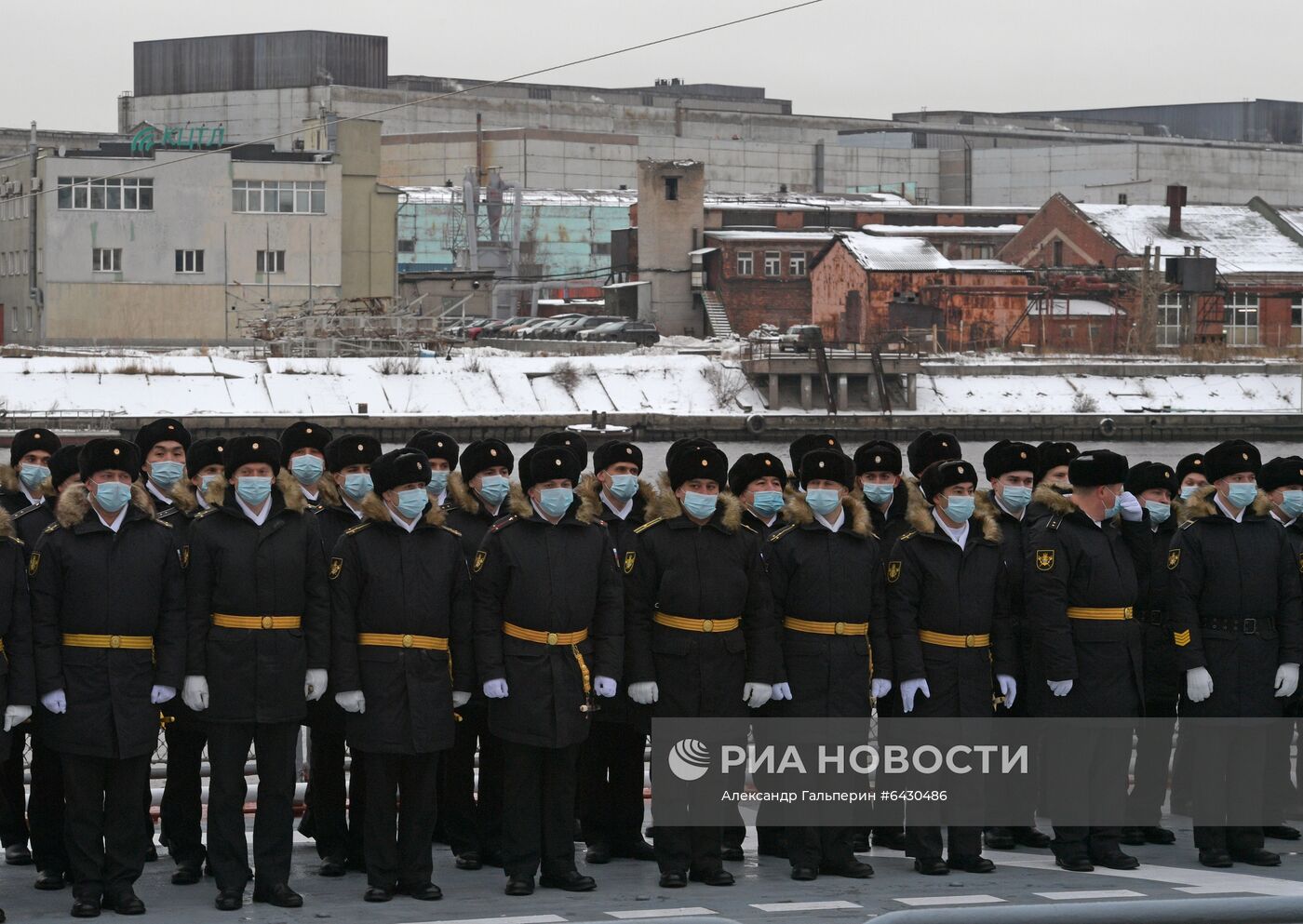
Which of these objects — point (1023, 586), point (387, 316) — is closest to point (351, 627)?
point (1023, 586)

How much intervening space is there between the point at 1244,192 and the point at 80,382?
68.2 metres

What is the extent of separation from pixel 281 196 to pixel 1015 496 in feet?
210

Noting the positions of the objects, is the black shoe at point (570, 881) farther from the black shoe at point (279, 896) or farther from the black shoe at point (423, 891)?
the black shoe at point (279, 896)

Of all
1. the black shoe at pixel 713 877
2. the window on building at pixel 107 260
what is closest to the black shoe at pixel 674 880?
the black shoe at pixel 713 877

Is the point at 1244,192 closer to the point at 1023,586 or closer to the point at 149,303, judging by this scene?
the point at 149,303

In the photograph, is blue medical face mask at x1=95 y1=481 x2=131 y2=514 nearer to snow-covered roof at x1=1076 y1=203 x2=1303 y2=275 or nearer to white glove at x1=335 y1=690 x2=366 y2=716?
white glove at x1=335 y1=690 x2=366 y2=716

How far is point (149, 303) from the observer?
2685 inches

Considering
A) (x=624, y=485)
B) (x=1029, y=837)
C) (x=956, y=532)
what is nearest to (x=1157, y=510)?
(x=956, y=532)

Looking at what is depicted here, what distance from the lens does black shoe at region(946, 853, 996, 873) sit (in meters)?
8.20

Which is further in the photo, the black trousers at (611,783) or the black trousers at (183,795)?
the black trousers at (611,783)

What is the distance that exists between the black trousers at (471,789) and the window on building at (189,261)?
6234 cm

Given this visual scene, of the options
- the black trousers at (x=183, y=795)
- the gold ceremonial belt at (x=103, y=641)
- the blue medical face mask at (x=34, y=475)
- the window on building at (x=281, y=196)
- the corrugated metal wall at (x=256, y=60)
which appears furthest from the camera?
the corrugated metal wall at (x=256, y=60)

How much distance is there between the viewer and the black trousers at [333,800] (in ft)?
26.9

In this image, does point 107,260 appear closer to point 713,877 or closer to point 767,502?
point 767,502
